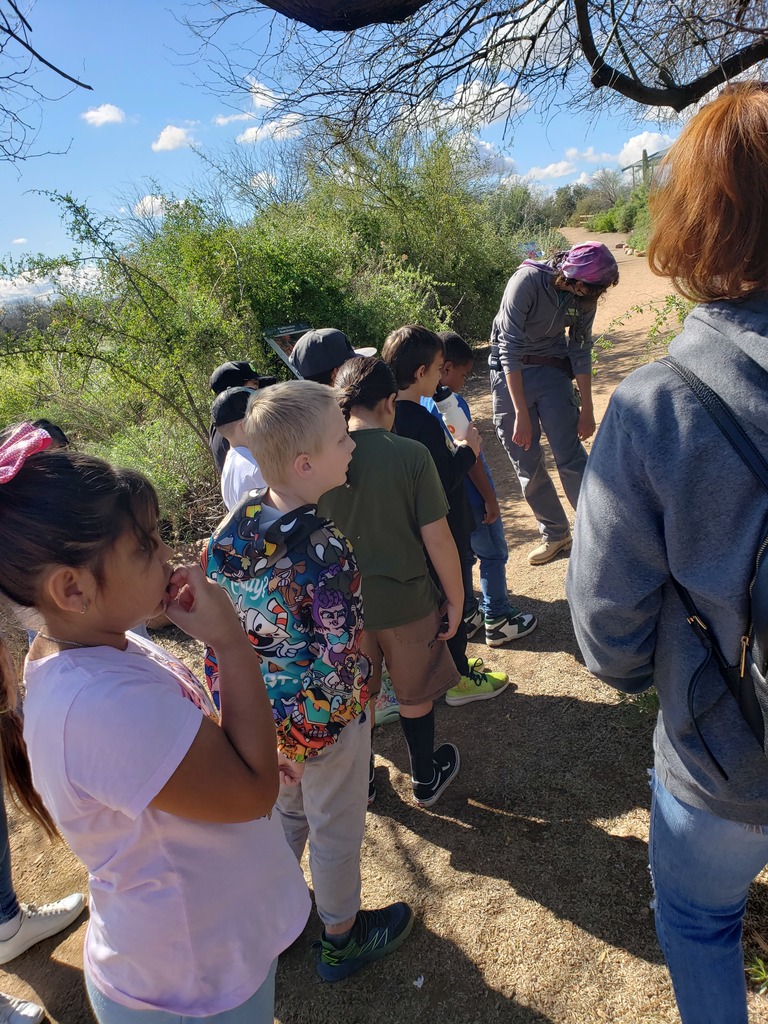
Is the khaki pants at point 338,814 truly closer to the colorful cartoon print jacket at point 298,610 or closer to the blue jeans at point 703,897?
the colorful cartoon print jacket at point 298,610

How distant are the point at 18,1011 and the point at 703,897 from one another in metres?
2.20

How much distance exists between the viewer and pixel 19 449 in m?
1.06

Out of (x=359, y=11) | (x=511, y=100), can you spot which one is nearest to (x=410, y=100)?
(x=511, y=100)

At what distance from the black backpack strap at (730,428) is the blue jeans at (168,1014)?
1.31m

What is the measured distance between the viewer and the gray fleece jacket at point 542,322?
3.83 metres

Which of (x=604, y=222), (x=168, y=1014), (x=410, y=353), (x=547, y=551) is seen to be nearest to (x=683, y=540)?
(x=168, y=1014)

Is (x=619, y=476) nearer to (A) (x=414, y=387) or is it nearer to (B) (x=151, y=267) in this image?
(A) (x=414, y=387)

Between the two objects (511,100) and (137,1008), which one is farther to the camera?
(511,100)

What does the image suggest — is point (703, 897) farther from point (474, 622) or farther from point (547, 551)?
point (547, 551)

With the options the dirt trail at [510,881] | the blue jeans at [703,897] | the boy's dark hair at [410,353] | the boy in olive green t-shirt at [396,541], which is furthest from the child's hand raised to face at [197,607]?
the boy's dark hair at [410,353]

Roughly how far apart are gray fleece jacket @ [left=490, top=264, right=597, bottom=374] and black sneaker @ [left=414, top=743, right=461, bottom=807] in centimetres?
231

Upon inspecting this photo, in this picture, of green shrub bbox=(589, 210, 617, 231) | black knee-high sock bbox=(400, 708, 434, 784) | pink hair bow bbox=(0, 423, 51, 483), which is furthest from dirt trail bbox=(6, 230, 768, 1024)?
green shrub bbox=(589, 210, 617, 231)

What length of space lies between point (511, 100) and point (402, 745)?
4367mm

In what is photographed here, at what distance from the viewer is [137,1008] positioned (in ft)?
3.89
